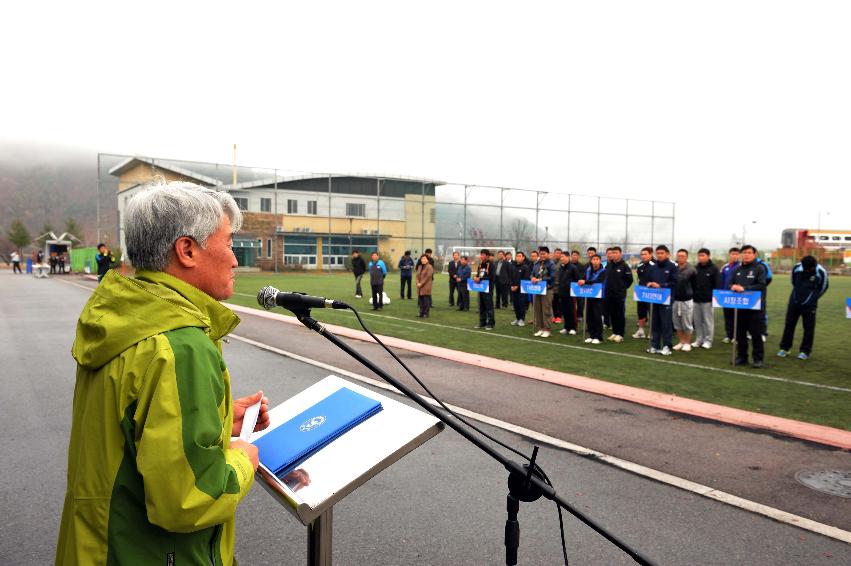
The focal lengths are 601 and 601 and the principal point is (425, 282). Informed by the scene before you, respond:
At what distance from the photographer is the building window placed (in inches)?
2072

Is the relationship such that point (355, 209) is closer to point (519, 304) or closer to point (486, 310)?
point (519, 304)

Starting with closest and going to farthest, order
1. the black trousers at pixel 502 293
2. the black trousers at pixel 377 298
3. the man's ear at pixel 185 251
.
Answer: the man's ear at pixel 185 251, the black trousers at pixel 502 293, the black trousers at pixel 377 298

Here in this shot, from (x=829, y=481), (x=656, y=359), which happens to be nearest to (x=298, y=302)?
(x=829, y=481)

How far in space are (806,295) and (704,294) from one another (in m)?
1.79

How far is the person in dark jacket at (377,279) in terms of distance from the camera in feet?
61.1

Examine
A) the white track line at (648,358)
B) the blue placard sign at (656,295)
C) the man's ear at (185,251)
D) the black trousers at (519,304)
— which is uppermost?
the man's ear at (185,251)

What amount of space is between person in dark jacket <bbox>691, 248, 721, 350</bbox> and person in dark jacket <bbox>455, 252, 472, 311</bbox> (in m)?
7.65

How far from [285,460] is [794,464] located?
16.2 ft

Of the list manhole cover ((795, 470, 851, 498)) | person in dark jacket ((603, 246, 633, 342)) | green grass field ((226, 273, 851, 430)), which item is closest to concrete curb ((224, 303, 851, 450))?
green grass field ((226, 273, 851, 430))

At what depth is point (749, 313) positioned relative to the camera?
997cm

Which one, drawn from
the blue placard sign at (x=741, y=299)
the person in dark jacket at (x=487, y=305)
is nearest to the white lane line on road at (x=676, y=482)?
the blue placard sign at (x=741, y=299)

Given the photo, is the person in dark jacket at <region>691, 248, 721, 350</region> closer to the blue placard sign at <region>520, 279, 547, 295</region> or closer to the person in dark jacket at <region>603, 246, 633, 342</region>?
the person in dark jacket at <region>603, 246, 633, 342</region>

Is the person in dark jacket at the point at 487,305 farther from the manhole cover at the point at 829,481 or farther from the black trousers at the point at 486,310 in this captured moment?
the manhole cover at the point at 829,481

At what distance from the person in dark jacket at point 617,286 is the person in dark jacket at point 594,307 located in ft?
0.60
